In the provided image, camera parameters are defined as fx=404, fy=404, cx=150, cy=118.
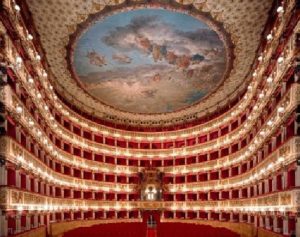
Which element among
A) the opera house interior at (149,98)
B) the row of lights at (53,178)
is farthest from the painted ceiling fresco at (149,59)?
the row of lights at (53,178)

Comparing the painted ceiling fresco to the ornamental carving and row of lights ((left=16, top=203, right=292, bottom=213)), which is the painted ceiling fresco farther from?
the ornamental carving

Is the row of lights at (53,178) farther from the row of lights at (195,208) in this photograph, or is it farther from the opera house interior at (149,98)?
the row of lights at (195,208)

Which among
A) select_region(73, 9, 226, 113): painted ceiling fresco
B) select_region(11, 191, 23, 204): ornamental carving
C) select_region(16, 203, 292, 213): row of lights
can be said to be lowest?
select_region(16, 203, 292, 213): row of lights

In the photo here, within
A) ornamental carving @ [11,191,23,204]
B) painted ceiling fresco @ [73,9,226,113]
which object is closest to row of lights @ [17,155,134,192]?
ornamental carving @ [11,191,23,204]

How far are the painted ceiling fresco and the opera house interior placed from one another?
10 centimetres

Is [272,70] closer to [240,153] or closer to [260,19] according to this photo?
[260,19]

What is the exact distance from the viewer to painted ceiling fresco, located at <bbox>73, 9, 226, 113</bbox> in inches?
1205

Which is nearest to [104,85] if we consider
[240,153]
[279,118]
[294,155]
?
[240,153]

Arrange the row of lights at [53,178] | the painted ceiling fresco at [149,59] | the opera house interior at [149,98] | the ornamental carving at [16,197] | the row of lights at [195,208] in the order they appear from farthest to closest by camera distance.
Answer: the painted ceiling fresco at [149,59], the row of lights at [53,178], the row of lights at [195,208], the opera house interior at [149,98], the ornamental carving at [16,197]

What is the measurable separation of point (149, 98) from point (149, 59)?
10951mm

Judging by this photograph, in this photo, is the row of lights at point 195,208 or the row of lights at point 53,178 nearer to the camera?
the row of lights at point 195,208

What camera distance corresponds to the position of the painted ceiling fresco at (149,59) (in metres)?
30.6

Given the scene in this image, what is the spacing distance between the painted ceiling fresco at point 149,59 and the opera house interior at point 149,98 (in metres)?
0.10

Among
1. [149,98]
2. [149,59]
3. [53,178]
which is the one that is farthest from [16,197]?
[149,98]
